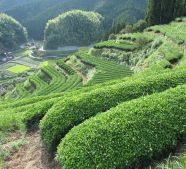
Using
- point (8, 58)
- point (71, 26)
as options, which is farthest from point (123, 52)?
point (8, 58)

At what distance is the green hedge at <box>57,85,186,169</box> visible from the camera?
632 centimetres

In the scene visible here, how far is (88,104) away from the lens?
923 cm

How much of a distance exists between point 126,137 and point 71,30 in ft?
329

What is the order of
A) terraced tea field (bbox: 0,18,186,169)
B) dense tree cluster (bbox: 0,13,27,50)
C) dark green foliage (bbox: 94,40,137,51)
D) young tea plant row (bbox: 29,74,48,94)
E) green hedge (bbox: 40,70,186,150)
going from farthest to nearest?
dense tree cluster (bbox: 0,13,27,50)
young tea plant row (bbox: 29,74,48,94)
dark green foliage (bbox: 94,40,137,51)
green hedge (bbox: 40,70,186,150)
terraced tea field (bbox: 0,18,186,169)

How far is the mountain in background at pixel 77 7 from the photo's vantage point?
108287 mm

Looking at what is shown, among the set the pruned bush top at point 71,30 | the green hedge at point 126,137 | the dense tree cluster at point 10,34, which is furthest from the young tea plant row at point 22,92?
the dense tree cluster at point 10,34

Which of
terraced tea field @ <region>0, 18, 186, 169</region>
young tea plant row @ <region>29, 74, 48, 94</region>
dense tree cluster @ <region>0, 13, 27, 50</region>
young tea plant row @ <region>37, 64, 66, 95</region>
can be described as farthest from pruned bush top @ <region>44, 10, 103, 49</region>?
terraced tea field @ <region>0, 18, 186, 169</region>

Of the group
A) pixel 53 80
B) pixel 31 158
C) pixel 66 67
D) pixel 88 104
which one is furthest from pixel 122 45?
pixel 31 158

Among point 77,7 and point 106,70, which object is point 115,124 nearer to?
point 106,70

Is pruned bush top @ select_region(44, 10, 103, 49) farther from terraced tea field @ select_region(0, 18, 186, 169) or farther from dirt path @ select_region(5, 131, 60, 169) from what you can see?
dirt path @ select_region(5, 131, 60, 169)

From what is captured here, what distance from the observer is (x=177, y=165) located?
5410mm

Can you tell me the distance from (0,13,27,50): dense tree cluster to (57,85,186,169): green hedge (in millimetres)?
114578

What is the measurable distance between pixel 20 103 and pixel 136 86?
12860mm

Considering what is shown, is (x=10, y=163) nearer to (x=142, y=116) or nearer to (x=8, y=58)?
(x=142, y=116)
